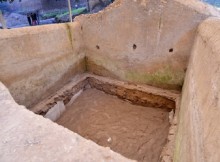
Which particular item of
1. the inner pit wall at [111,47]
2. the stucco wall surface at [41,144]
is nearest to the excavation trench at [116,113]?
the inner pit wall at [111,47]

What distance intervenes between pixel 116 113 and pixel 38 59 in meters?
2.19

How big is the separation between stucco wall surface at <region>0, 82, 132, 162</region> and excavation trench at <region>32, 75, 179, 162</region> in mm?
2164

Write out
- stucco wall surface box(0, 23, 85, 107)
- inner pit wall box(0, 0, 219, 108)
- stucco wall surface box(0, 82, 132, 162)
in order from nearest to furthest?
stucco wall surface box(0, 82, 132, 162) < stucco wall surface box(0, 23, 85, 107) < inner pit wall box(0, 0, 219, 108)

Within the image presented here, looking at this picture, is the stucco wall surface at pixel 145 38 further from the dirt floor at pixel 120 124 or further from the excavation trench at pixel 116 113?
the dirt floor at pixel 120 124

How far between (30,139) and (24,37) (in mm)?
2744

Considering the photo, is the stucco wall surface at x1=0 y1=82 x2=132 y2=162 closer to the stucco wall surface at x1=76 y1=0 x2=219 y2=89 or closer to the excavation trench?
the excavation trench

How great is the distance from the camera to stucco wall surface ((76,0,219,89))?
3.74m

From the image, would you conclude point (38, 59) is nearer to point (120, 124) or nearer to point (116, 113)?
point (116, 113)

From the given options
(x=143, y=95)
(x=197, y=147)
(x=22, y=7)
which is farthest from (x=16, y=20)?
(x=197, y=147)

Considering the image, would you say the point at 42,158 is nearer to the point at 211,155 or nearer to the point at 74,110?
the point at 211,155

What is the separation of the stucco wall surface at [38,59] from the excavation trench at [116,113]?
1.12 feet

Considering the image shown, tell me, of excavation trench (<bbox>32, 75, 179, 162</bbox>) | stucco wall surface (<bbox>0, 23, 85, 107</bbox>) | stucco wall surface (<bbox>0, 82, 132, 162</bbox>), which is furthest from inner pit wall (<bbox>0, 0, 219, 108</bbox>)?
stucco wall surface (<bbox>0, 82, 132, 162</bbox>)

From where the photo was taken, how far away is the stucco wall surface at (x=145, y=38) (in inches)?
147

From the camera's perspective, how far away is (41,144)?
1.50 metres
